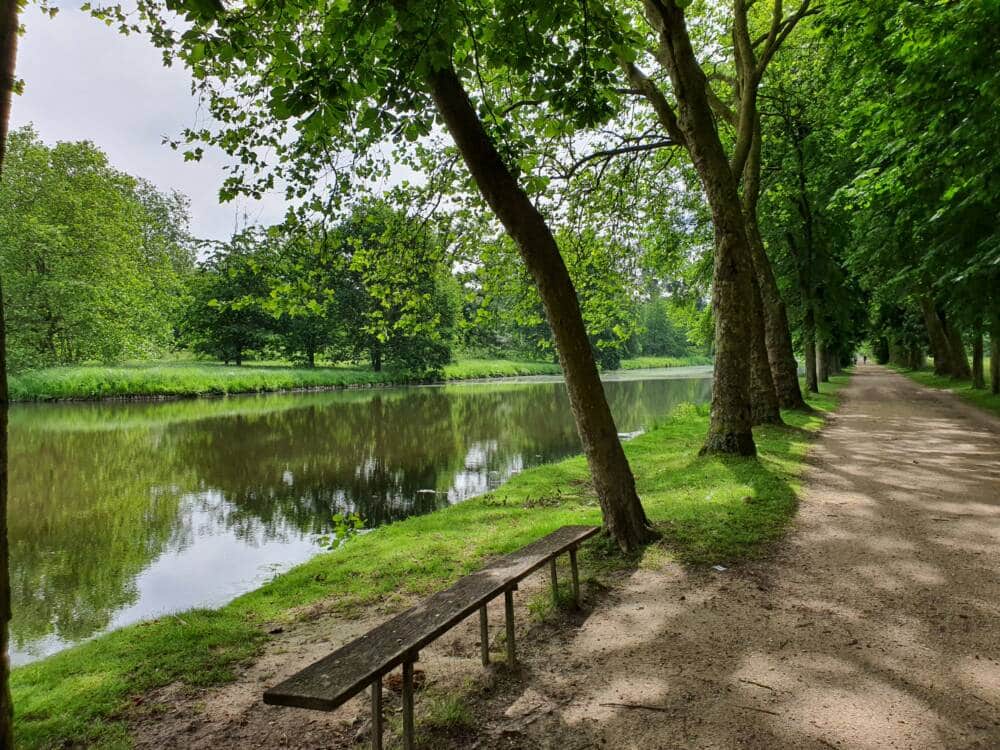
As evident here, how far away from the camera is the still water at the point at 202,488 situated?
7348 millimetres

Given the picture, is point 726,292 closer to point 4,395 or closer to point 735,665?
point 735,665

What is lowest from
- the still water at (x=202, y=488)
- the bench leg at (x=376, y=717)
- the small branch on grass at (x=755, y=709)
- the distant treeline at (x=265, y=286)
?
the still water at (x=202, y=488)

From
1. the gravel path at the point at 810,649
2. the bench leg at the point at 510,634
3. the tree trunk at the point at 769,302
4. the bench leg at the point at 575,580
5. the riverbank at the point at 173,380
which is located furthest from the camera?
the riverbank at the point at 173,380

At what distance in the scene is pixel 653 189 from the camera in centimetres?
1404

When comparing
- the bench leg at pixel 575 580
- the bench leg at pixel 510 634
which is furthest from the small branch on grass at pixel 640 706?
the bench leg at pixel 575 580

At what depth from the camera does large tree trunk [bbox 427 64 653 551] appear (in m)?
5.55

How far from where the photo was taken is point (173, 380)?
34125 millimetres

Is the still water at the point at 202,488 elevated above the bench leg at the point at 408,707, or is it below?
below

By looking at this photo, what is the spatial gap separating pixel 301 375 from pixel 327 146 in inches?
1522

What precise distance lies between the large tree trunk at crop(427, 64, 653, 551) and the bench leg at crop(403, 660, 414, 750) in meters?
3.24

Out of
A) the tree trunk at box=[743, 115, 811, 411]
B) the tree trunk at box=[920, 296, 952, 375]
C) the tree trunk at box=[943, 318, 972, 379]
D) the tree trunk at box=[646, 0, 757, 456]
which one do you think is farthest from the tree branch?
the tree trunk at box=[943, 318, 972, 379]

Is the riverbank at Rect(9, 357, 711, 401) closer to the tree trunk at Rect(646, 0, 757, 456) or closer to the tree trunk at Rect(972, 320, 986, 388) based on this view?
the tree trunk at Rect(646, 0, 757, 456)

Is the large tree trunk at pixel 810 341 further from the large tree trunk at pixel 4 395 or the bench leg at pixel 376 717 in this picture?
the large tree trunk at pixel 4 395

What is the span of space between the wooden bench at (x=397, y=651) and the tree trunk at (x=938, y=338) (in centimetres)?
2694
